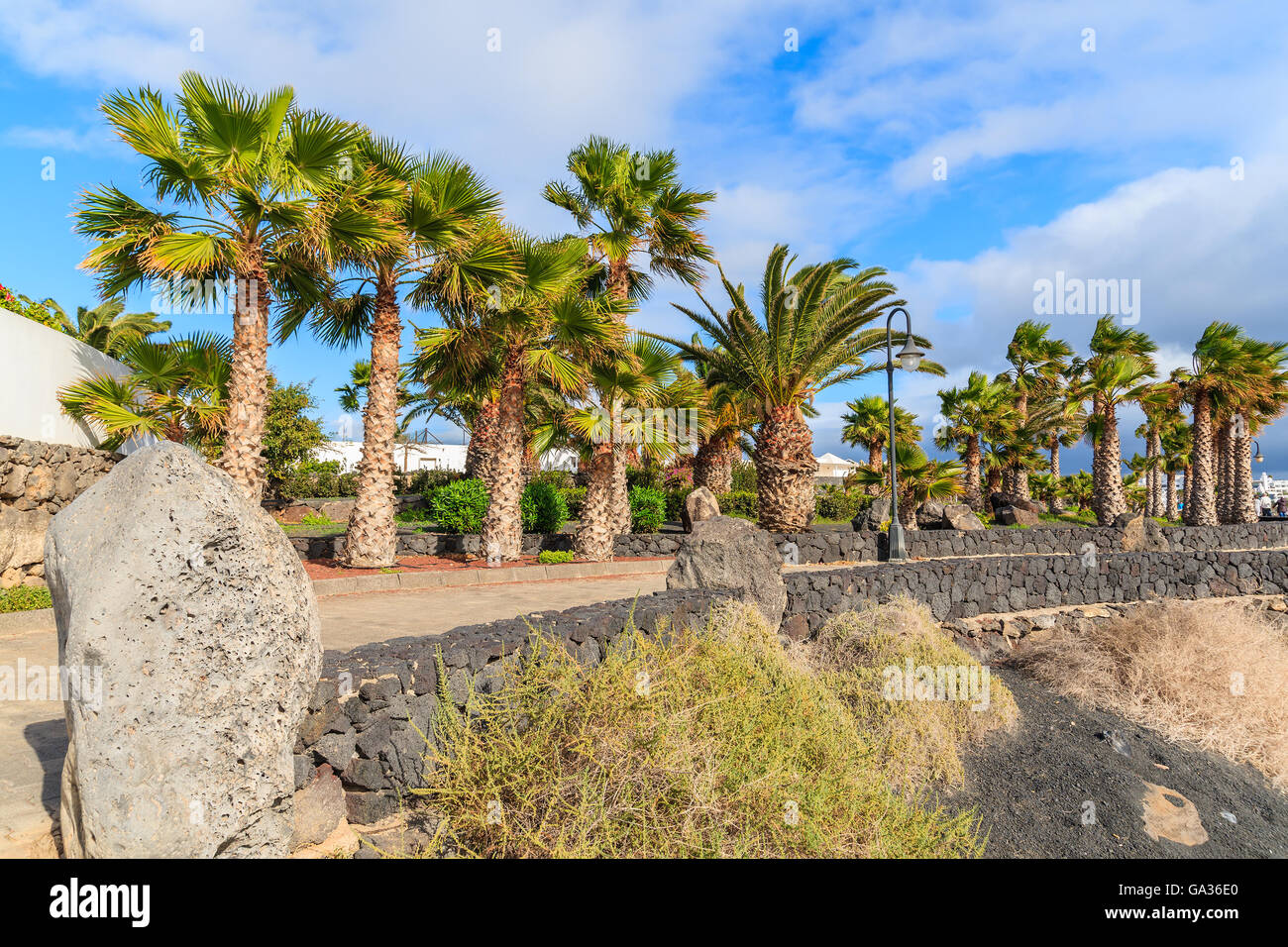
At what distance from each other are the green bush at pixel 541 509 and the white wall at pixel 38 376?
301 inches

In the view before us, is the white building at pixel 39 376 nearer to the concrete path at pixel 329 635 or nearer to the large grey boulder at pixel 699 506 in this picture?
the concrete path at pixel 329 635

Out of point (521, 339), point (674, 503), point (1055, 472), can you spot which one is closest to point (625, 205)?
point (521, 339)

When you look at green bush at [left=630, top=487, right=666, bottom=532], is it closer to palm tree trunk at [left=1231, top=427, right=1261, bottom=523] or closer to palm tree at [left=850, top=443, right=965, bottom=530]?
palm tree at [left=850, top=443, right=965, bottom=530]

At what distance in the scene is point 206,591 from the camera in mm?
3049

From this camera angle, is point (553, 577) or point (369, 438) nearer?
point (369, 438)

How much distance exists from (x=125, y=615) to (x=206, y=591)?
11.6 inches

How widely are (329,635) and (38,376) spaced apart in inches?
258

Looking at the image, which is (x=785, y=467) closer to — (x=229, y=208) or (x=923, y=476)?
(x=923, y=476)

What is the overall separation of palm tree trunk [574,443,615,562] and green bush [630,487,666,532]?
318cm

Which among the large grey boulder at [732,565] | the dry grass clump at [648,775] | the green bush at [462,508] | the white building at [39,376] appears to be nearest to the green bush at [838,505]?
the green bush at [462,508]

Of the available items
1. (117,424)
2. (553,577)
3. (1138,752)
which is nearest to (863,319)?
(553,577)

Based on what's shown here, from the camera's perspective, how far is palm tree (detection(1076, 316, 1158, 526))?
21.5m

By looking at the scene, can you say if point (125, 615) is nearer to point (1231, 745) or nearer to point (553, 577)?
point (553, 577)

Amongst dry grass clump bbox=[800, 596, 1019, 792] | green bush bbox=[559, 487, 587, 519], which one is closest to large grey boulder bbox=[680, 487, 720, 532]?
green bush bbox=[559, 487, 587, 519]
